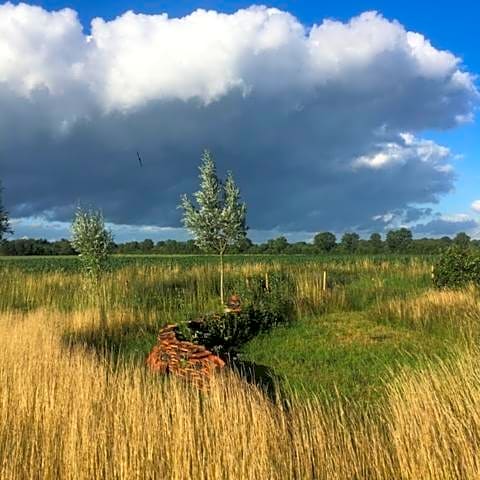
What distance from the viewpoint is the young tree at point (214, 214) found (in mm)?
17578

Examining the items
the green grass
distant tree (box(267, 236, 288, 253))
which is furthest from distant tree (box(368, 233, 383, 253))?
the green grass

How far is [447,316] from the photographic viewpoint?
515 inches

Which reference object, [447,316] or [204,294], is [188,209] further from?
[447,316]

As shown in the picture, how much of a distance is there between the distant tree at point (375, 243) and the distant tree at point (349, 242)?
2.26 m

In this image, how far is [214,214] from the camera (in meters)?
17.6

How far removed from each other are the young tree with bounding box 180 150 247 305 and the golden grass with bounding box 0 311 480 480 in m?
13.1

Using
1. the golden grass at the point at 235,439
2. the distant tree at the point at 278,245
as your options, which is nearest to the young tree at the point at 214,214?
the golden grass at the point at 235,439

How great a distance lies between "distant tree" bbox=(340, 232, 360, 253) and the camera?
276ft

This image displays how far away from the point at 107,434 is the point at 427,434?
231 centimetres

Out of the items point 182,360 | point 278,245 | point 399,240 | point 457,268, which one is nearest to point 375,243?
point 399,240

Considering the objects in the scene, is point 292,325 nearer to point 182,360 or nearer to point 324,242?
point 182,360

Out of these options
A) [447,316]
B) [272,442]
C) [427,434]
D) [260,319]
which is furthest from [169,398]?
[447,316]

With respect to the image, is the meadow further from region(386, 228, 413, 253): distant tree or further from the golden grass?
region(386, 228, 413, 253): distant tree

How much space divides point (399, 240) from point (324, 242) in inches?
481
